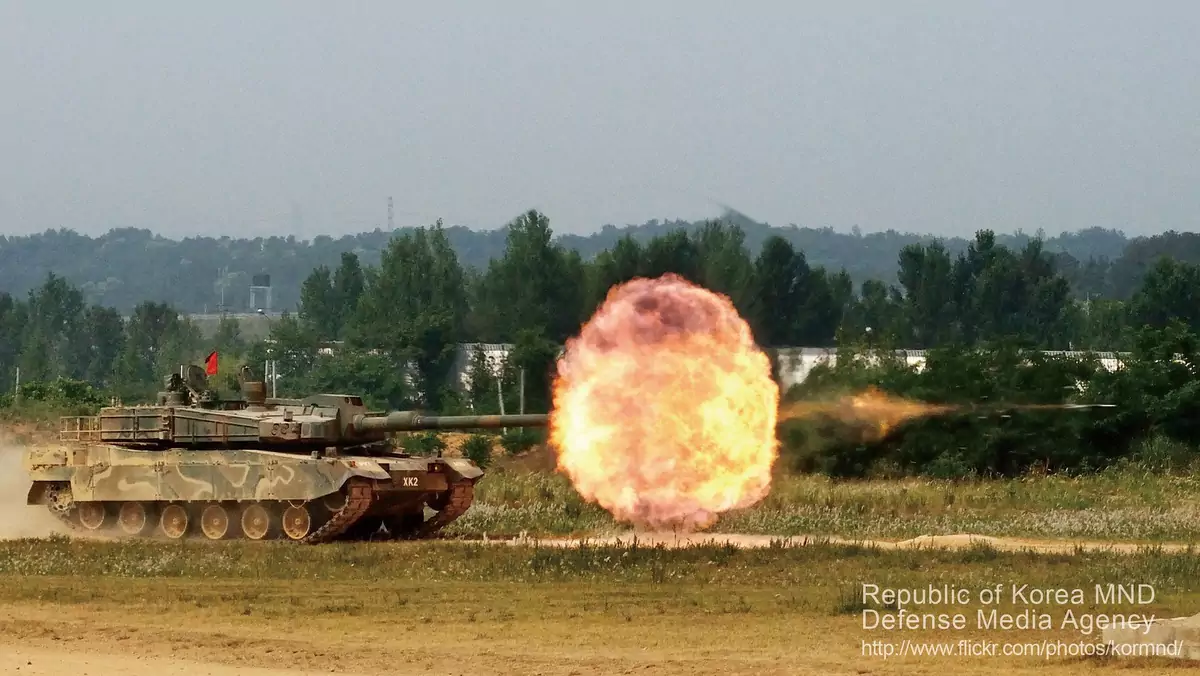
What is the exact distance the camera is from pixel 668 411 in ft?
87.2

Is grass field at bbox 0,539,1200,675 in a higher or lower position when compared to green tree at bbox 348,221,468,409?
lower

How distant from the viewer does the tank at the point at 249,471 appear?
3155 centimetres

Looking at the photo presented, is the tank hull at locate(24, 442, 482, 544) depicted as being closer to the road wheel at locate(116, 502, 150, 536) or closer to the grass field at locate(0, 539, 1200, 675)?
the road wheel at locate(116, 502, 150, 536)

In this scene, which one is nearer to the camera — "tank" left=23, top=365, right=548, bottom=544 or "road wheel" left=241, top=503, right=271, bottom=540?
"tank" left=23, top=365, right=548, bottom=544

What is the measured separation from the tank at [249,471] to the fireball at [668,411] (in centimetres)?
312

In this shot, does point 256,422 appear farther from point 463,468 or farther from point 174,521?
point 463,468

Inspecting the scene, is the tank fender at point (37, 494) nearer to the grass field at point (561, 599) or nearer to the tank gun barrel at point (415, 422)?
the grass field at point (561, 599)

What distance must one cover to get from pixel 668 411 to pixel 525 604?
579cm

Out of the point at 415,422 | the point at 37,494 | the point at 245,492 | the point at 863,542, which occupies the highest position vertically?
the point at 415,422

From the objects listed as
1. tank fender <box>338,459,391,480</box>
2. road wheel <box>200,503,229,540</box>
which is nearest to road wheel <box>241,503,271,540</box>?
road wheel <box>200,503,229,540</box>

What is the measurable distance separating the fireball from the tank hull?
504 cm

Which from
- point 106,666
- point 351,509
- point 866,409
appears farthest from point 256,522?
point 106,666

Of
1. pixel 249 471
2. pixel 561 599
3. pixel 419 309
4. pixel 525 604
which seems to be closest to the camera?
pixel 525 604

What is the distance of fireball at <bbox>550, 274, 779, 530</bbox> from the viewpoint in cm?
2650
